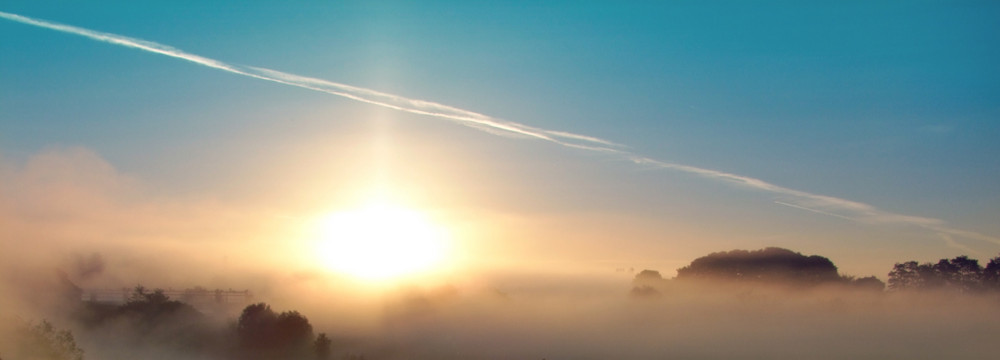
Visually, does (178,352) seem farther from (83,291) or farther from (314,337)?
(83,291)

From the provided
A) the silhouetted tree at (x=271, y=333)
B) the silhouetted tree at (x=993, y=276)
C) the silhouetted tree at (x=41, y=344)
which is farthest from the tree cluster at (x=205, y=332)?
the silhouetted tree at (x=993, y=276)

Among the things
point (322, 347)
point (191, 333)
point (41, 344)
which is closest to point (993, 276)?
point (322, 347)

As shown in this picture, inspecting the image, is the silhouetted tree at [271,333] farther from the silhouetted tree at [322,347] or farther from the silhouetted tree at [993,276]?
the silhouetted tree at [993,276]

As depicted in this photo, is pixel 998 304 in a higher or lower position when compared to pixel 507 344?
higher

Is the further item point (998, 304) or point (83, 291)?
point (998, 304)

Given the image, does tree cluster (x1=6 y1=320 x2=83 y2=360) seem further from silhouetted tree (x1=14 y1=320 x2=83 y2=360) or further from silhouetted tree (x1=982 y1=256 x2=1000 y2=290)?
silhouetted tree (x1=982 y1=256 x2=1000 y2=290)

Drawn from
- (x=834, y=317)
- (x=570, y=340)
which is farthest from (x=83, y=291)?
(x=834, y=317)

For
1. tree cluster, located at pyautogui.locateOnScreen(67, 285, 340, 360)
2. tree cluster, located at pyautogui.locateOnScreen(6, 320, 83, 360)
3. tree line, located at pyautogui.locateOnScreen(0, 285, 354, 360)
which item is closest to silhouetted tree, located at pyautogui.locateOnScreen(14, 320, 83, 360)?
tree cluster, located at pyautogui.locateOnScreen(6, 320, 83, 360)

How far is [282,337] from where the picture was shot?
10969cm

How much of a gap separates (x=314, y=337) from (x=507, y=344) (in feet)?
113

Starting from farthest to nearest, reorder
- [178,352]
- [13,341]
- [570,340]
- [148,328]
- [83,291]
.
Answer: [570,340] < [83,291] < [148,328] < [178,352] < [13,341]

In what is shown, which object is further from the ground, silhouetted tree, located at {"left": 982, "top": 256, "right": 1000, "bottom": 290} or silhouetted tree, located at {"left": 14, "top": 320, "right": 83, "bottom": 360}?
silhouetted tree, located at {"left": 982, "top": 256, "right": 1000, "bottom": 290}

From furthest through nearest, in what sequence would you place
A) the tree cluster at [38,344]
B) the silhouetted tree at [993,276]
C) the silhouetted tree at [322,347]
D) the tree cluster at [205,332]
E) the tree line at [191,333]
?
the silhouetted tree at [993,276], the silhouetted tree at [322,347], the tree cluster at [205,332], the tree line at [191,333], the tree cluster at [38,344]

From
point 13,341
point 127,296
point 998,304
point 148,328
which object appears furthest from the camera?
point 998,304
